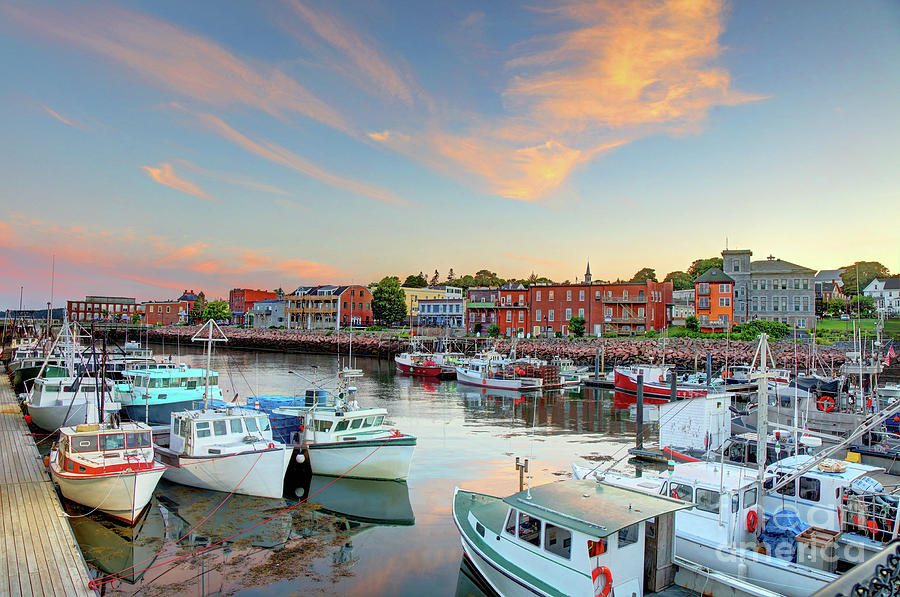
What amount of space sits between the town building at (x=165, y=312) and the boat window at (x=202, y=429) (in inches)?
6855

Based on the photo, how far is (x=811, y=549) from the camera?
13.6 metres

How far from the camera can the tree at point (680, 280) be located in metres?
148

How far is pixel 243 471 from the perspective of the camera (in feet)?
70.5

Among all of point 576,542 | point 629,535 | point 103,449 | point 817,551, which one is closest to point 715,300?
point 817,551

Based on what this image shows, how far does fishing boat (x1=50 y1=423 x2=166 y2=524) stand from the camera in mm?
18062

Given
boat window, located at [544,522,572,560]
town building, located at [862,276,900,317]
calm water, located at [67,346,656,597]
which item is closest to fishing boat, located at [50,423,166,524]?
calm water, located at [67,346,656,597]

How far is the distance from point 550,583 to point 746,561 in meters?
4.97

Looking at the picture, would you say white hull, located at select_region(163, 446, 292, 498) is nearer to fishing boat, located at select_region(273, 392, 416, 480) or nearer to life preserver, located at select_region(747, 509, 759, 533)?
fishing boat, located at select_region(273, 392, 416, 480)

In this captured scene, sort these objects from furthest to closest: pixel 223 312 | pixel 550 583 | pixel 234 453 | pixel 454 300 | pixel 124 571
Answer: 1. pixel 223 312
2. pixel 454 300
3. pixel 234 453
4. pixel 124 571
5. pixel 550 583

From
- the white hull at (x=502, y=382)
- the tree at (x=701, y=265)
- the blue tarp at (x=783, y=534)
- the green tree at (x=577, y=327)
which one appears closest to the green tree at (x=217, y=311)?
the green tree at (x=577, y=327)

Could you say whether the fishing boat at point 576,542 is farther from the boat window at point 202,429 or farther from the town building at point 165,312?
the town building at point 165,312

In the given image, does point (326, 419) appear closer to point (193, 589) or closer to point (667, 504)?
point (193, 589)

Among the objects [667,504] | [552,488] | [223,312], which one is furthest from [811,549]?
[223,312]

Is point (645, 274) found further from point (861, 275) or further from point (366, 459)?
point (366, 459)
